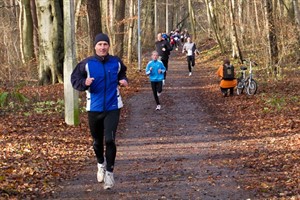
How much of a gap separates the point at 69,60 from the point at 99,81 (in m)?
4.86

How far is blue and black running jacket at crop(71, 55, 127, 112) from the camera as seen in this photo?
22.0ft

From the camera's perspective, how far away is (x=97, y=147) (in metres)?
7.07

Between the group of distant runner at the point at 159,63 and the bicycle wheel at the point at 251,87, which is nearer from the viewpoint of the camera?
the group of distant runner at the point at 159,63

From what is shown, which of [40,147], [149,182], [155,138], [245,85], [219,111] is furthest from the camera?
[245,85]

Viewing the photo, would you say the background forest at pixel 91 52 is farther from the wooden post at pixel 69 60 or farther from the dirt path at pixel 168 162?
the dirt path at pixel 168 162

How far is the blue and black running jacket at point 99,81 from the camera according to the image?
22.0 feet

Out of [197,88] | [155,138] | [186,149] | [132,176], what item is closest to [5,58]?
[197,88]

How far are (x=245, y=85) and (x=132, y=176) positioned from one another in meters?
10.5

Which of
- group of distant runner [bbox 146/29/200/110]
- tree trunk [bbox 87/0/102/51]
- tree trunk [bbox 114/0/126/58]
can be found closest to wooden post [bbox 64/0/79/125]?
group of distant runner [bbox 146/29/200/110]

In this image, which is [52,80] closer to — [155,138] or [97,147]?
[155,138]

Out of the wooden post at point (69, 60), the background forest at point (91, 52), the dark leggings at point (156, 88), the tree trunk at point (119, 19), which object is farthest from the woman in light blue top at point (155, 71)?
the tree trunk at point (119, 19)

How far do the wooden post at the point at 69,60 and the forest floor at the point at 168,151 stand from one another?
14.3 inches

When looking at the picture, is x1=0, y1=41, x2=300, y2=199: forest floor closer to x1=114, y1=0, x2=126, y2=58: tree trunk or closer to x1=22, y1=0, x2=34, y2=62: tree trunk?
x1=22, y1=0, x2=34, y2=62: tree trunk

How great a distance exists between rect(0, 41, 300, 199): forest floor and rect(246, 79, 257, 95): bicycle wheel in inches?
12.8
